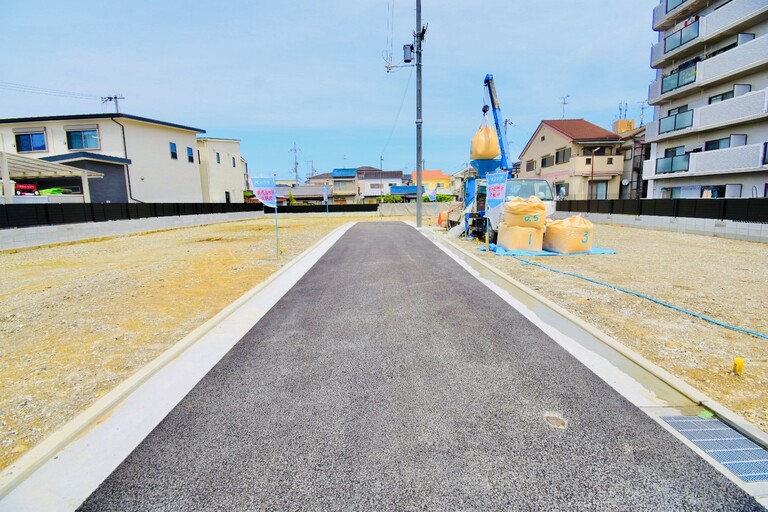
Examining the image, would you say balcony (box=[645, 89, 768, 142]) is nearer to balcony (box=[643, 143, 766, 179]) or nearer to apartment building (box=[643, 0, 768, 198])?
apartment building (box=[643, 0, 768, 198])

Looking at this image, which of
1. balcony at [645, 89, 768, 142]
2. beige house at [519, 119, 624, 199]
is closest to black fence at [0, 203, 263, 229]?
beige house at [519, 119, 624, 199]

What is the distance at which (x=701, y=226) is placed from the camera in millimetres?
14430

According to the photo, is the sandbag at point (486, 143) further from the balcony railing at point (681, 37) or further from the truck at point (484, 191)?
the balcony railing at point (681, 37)

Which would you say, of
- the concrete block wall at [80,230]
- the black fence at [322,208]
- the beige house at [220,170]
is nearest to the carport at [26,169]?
the concrete block wall at [80,230]

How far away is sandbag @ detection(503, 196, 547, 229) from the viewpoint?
32.0 ft

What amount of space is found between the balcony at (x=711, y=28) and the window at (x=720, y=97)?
2.76 m

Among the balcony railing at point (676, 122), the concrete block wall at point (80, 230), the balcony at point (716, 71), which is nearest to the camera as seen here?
the concrete block wall at point (80, 230)

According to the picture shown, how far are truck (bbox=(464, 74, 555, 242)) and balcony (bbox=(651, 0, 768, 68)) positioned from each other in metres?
11.7

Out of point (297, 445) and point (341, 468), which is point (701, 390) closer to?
point (341, 468)

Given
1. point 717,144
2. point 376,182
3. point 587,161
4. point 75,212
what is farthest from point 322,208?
point 717,144

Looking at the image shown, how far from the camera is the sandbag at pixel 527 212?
977 centimetres

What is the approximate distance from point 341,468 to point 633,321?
4150mm

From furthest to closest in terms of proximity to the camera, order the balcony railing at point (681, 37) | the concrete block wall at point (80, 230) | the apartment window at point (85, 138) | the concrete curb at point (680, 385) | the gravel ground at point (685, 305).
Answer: the apartment window at point (85, 138) < the balcony railing at point (681, 37) < the concrete block wall at point (80, 230) < the gravel ground at point (685, 305) < the concrete curb at point (680, 385)

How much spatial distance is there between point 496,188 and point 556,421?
320 inches
